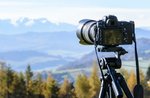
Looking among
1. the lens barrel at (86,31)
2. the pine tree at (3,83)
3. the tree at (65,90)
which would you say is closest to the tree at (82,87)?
the tree at (65,90)

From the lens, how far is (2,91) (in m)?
88.2

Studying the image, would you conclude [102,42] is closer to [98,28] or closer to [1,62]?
[98,28]

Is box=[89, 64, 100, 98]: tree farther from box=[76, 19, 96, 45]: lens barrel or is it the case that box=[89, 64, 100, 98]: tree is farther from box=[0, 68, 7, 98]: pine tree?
box=[76, 19, 96, 45]: lens barrel

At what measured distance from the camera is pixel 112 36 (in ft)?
22.0

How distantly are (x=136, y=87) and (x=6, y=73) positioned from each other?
79517mm

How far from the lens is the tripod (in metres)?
6.70

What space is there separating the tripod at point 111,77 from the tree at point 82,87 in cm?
9465

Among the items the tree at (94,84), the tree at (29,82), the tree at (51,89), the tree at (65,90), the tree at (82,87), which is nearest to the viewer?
the tree at (51,89)

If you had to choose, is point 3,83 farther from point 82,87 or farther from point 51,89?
point 82,87

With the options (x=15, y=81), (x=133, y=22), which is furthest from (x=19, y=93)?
(x=133, y=22)

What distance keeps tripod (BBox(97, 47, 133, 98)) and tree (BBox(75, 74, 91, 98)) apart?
94652 mm

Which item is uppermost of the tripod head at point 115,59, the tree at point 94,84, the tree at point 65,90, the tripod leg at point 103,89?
the tripod head at point 115,59

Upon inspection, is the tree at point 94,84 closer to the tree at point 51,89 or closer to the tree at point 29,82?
the tree at point 29,82

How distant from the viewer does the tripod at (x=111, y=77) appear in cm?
670
